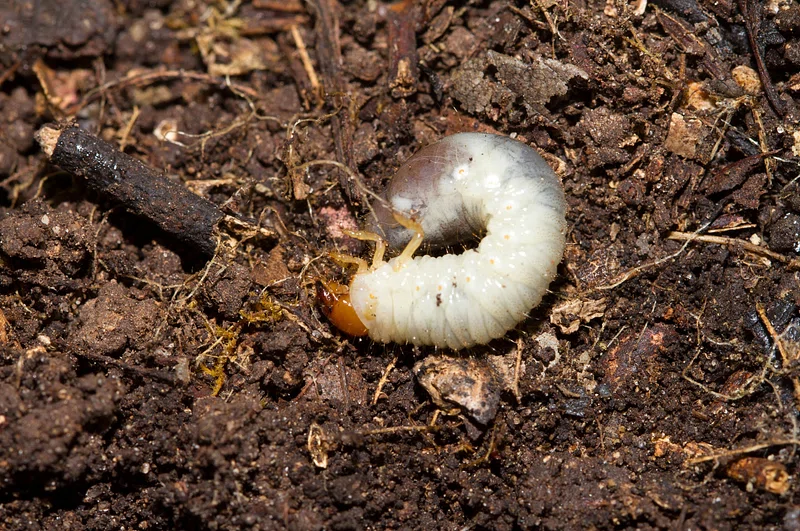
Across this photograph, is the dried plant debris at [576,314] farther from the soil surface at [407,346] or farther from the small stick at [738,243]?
the small stick at [738,243]

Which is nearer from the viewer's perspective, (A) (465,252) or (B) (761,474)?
(B) (761,474)

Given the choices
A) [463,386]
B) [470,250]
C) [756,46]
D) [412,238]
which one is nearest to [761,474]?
[463,386]

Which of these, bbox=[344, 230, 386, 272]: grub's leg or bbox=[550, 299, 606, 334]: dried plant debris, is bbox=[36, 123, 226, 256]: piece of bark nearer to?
bbox=[344, 230, 386, 272]: grub's leg

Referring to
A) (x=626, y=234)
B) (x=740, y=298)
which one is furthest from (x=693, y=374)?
(x=626, y=234)

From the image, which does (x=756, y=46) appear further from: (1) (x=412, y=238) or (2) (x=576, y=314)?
(1) (x=412, y=238)

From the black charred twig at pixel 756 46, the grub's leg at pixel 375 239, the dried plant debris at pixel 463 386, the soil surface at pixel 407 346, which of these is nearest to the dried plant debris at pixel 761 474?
the soil surface at pixel 407 346

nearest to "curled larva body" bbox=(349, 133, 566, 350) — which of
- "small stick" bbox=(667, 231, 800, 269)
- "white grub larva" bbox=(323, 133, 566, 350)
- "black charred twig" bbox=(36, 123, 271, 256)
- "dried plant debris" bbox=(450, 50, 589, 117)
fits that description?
"white grub larva" bbox=(323, 133, 566, 350)

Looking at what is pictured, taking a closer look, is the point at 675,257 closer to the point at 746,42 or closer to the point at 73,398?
the point at 746,42
